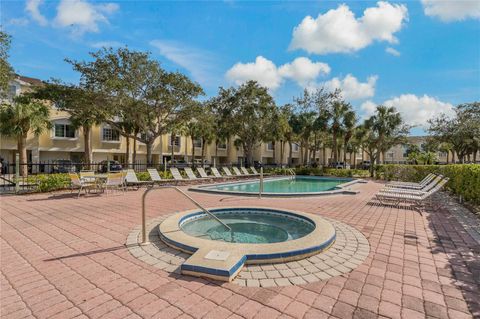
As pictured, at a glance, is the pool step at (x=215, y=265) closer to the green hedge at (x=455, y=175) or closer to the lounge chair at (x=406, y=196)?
the lounge chair at (x=406, y=196)

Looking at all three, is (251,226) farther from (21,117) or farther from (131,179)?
(21,117)

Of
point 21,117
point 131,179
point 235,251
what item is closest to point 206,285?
point 235,251

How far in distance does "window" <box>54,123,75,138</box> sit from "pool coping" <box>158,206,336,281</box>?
29798 mm

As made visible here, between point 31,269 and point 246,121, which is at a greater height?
point 246,121

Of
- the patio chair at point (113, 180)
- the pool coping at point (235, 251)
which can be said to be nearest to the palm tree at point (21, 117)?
the patio chair at point (113, 180)

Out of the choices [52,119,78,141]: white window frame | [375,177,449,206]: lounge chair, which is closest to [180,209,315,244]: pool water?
[375,177,449,206]: lounge chair

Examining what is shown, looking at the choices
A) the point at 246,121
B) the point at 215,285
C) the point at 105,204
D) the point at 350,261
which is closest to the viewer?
the point at 215,285

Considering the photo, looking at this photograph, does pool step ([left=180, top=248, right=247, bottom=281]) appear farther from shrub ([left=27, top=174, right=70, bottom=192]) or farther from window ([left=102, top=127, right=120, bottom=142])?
window ([left=102, top=127, right=120, bottom=142])

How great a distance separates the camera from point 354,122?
27.1 m

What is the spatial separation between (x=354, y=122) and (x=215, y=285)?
2784 cm

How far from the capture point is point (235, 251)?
3.69m

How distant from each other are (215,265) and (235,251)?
1.75 feet

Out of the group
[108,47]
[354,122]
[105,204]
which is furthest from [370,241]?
[354,122]

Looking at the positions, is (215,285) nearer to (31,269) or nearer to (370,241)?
(31,269)
